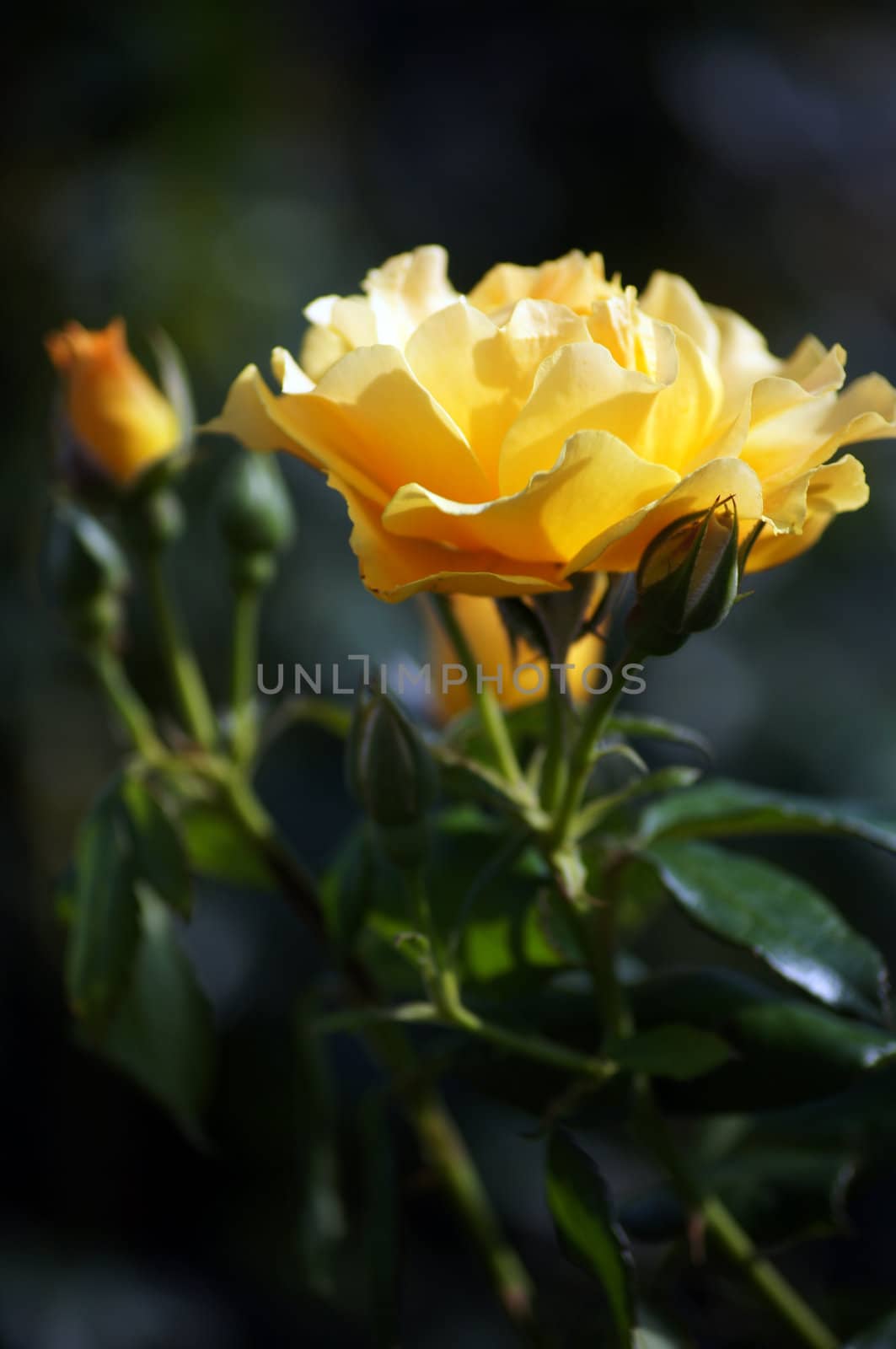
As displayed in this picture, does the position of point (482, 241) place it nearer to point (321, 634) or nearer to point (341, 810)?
point (321, 634)

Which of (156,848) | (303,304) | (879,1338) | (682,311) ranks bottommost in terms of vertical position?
(879,1338)

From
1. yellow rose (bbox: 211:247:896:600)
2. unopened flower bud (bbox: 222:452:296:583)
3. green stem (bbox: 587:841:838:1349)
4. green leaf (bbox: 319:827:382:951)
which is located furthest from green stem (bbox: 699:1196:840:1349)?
unopened flower bud (bbox: 222:452:296:583)

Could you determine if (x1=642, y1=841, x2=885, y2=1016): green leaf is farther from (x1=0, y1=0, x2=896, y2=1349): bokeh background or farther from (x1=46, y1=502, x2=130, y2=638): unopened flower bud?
(x1=0, y1=0, x2=896, y2=1349): bokeh background

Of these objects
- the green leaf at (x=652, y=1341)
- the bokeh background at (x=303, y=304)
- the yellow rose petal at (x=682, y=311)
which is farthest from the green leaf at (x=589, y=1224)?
the bokeh background at (x=303, y=304)

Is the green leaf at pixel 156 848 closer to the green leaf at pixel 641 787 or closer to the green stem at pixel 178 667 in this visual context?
the green stem at pixel 178 667

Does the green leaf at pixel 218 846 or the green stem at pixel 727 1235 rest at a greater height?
the green leaf at pixel 218 846

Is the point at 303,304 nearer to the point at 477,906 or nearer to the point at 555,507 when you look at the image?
the point at 477,906

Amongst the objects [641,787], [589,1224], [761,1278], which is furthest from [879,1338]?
[641,787]
